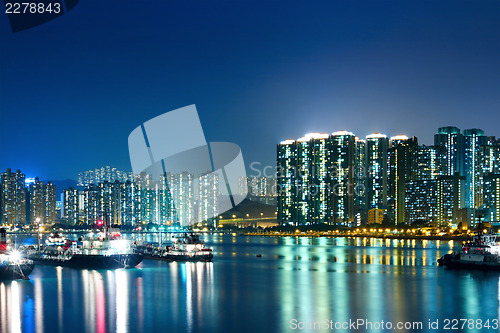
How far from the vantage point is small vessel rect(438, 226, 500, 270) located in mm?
38406

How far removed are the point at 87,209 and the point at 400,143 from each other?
79465mm

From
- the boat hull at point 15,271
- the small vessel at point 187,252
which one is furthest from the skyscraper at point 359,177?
the boat hull at point 15,271

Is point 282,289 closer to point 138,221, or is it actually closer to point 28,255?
point 28,255

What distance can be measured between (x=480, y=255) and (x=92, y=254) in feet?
76.8

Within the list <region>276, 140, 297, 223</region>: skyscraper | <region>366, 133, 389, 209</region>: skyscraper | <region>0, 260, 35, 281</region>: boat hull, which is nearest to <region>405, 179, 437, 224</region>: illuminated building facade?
<region>366, 133, 389, 209</region>: skyscraper

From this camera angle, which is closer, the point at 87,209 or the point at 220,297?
the point at 220,297

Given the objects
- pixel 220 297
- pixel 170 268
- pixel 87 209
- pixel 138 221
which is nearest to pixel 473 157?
pixel 138 221

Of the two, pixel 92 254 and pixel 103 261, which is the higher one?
pixel 92 254

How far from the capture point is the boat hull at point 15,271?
1196 inches

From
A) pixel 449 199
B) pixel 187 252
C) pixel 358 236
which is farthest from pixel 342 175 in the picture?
pixel 187 252

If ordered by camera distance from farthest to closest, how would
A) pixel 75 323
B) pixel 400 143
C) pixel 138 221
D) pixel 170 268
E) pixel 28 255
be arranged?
pixel 138 221 → pixel 400 143 → pixel 28 255 → pixel 170 268 → pixel 75 323

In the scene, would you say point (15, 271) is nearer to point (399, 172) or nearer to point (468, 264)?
point (468, 264)

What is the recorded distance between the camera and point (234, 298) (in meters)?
27.5

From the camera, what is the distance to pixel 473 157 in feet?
432
